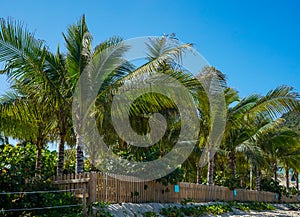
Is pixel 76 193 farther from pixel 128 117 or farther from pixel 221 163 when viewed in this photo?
pixel 221 163

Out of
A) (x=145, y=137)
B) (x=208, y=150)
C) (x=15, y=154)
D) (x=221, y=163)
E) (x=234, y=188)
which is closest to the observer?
(x=15, y=154)

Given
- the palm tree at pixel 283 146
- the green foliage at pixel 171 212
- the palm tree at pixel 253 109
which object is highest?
the palm tree at pixel 253 109

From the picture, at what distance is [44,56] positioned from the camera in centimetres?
1112

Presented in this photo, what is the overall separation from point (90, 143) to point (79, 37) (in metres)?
4.21

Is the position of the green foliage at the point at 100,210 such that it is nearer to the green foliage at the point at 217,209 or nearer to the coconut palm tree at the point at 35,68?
the coconut palm tree at the point at 35,68

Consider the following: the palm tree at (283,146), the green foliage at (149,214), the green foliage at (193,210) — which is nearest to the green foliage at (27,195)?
the green foliage at (149,214)

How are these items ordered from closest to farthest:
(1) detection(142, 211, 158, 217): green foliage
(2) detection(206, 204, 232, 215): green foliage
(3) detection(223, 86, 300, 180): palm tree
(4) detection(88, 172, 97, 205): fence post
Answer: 1. (4) detection(88, 172, 97, 205): fence post
2. (1) detection(142, 211, 158, 217): green foliage
3. (2) detection(206, 204, 232, 215): green foliage
4. (3) detection(223, 86, 300, 180): palm tree

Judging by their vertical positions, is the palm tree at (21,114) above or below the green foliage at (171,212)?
above

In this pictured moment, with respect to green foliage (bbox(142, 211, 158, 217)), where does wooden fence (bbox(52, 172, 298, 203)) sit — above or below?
above

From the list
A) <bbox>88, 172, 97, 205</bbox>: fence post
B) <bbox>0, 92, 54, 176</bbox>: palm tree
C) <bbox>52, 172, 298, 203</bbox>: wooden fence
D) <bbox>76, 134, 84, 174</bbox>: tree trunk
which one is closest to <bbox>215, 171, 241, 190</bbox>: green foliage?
<bbox>52, 172, 298, 203</bbox>: wooden fence

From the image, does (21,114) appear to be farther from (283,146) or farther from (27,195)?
(283,146)

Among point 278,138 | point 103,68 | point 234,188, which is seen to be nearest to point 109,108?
point 103,68

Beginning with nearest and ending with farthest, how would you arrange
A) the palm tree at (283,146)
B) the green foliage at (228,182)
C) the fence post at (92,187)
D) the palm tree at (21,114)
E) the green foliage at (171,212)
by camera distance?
Answer: the fence post at (92,187), the green foliage at (171,212), the palm tree at (21,114), the green foliage at (228,182), the palm tree at (283,146)

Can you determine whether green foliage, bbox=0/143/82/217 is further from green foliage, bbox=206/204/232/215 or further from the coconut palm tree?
green foliage, bbox=206/204/232/215
